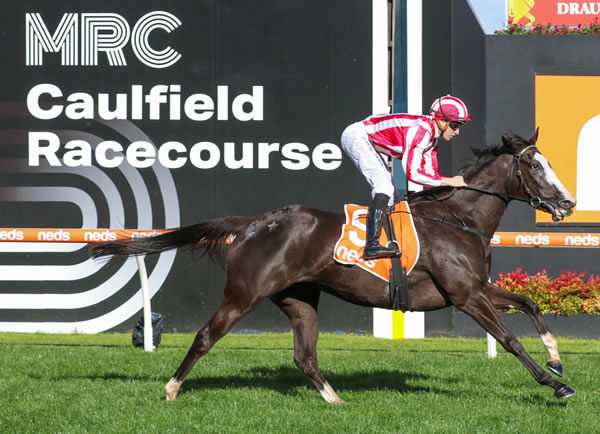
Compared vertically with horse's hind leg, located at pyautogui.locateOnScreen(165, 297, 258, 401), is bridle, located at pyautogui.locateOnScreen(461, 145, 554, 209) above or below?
above

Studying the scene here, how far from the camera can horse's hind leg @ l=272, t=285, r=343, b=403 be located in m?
6.05

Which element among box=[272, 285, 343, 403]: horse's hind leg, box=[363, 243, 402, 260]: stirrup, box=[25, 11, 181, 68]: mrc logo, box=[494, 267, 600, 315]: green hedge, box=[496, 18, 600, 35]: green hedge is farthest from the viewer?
box=[496, 18, 600, 35]: green hedge

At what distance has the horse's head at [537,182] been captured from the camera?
5.80 metres

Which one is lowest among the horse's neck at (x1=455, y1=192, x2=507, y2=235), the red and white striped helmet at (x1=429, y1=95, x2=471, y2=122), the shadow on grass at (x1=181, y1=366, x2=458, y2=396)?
the shadow on grass at (x1=181, y1=366, x2=458, y2=396)

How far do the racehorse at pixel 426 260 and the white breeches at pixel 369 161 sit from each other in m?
0.27

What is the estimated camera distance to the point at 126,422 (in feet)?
16.5

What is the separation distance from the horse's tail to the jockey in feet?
3.20

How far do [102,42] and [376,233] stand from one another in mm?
5098

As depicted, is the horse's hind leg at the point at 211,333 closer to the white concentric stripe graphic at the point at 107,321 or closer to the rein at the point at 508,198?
the rein at the point at 508,198

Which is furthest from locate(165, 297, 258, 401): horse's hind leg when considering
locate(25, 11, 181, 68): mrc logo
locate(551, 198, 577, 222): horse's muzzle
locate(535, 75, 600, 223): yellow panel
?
locate(535, 75, 600, 223): yellow panel

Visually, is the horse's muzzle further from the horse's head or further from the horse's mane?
the horse's mane

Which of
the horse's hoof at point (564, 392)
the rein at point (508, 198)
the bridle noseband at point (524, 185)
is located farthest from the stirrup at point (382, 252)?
the horse's hoof at point (564, 392)

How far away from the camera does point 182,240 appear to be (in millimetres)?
6320

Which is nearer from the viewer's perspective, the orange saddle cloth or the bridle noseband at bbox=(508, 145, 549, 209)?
the orange saddle cloth
